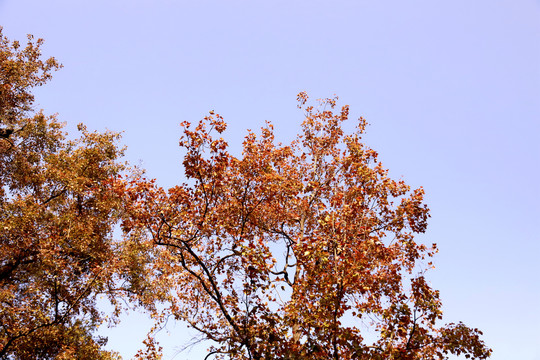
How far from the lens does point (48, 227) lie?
1844cm

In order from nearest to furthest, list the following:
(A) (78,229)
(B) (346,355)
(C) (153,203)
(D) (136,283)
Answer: (B) (346,355)
(C) (153,203)
(A) (78,229)
(D) (136,283)

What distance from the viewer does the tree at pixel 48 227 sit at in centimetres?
1650

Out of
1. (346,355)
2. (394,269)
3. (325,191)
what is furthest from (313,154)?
(346,355)

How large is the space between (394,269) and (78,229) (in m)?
14.1

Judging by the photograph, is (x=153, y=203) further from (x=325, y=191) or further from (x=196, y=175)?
(x=325, y=191)

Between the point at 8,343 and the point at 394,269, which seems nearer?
the point at 394,269

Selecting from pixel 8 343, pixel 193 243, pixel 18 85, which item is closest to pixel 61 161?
pixel 18 85

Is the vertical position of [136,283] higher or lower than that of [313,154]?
lower

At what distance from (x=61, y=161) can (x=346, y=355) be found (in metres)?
17.1

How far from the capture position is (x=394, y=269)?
45.2ft

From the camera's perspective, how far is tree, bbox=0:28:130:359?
16.5 metres

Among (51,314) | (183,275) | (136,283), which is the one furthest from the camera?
(136,283)

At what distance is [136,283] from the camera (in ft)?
67.1

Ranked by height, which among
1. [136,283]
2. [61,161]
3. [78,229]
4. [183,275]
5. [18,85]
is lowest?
[183,275]
